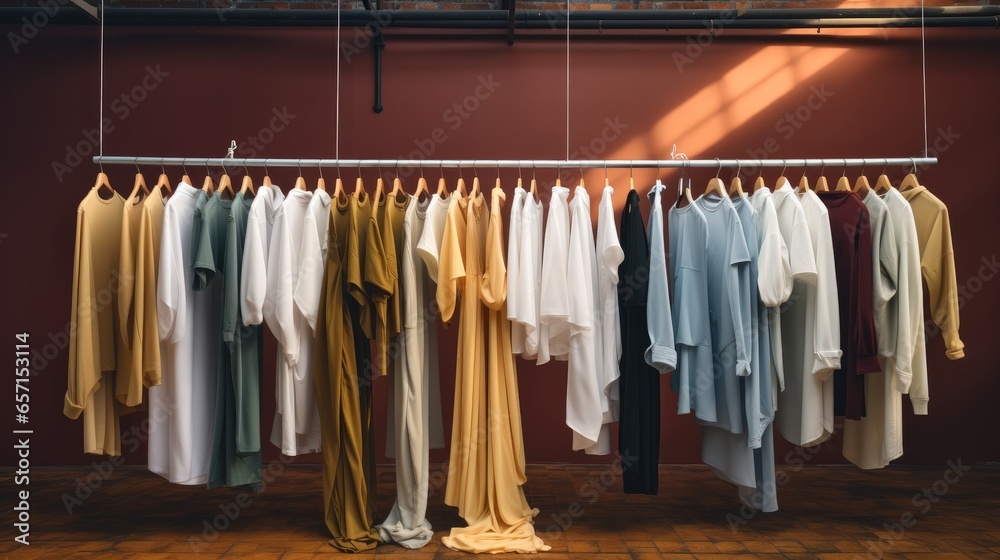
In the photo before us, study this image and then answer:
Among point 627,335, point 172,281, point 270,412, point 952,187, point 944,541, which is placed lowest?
point 944,541

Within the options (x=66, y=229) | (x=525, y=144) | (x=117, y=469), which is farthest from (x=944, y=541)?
(x=66, y=229)

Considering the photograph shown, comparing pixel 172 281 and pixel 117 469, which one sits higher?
pixel 172 281

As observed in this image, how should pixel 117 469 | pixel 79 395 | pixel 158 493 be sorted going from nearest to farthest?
1. pixel 79 395
2. pixel 158 493
3. pixel 117 469

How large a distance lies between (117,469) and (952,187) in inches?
231

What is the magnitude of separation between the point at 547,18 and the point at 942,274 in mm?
2783

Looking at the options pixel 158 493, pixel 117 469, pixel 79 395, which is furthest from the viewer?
pixel 117 469

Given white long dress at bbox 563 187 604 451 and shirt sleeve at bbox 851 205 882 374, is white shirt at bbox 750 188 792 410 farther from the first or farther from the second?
white long dress at bbox 563 187 604 451

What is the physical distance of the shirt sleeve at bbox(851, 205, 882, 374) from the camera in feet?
10.2

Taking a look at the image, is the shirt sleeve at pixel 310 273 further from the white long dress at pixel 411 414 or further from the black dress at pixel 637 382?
the black dress at pixel 637 382

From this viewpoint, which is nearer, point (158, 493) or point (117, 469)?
point (158, 493)

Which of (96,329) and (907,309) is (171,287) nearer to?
(96,329)

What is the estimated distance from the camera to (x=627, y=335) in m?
3.31

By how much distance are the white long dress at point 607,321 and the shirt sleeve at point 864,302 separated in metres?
1.08

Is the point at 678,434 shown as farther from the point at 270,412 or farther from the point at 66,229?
the point at 66,229
